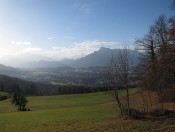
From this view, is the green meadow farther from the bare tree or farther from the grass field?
the bare tree

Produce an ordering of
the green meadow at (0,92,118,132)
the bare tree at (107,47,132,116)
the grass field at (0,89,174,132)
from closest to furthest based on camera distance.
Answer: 1. the grass field at (0,89,174,132)
2. the bare tree at (107,47,132,116)
3. the green meadow at (0,92,118,132)

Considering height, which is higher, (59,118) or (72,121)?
(72,121)

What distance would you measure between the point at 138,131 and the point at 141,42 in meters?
36.5

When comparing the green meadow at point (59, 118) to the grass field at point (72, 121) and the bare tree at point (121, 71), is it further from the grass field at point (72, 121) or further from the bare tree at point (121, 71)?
the bare tree at point (121, 71)

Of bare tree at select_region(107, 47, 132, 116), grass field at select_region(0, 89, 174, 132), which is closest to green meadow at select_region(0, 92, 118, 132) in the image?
grass field at select_region(0, 89, 174, 132)

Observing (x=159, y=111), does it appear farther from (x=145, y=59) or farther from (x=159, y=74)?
(x=145, y=59)

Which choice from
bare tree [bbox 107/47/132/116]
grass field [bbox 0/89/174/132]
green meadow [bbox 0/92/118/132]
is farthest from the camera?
green meadow [bbox 0/92/118/132]

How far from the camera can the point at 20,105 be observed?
8756 centimetres

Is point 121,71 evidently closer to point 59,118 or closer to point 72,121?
point 72,121

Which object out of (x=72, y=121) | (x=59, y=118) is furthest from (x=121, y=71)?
(x=59, y=118)

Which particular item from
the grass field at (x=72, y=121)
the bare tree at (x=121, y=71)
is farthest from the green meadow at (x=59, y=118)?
the bare tree at (x=121, y=71)

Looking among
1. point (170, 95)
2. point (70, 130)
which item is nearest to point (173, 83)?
point (170, 95)

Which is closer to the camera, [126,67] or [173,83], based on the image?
[126,67]

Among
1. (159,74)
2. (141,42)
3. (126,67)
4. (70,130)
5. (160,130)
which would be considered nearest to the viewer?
(160,130)
